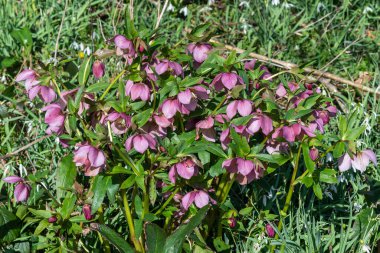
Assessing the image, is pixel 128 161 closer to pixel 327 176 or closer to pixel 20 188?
pixel 20 188

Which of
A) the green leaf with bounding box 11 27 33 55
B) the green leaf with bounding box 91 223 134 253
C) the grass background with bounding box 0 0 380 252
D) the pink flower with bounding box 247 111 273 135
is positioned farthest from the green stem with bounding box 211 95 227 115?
the green leaf with bounding box 11 27 33 55

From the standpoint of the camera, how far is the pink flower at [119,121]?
1.90m

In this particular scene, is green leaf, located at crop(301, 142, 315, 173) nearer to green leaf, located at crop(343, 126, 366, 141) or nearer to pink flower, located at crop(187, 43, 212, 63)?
green leaf, located at crop(343, 126, 366, 141)

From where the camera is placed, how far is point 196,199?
2025mm

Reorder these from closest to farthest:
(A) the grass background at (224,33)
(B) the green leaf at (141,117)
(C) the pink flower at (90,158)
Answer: (C) the pink flower at (90,158) < (B) the green leaf at (141,117) < (A) the grass background at (224,33)

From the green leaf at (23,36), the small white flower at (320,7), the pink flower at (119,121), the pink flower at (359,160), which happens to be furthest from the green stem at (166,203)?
the small white flower at (320,7)

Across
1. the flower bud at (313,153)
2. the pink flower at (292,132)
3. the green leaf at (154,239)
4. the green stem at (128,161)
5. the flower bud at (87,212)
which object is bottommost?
the flower bud at (87,212)

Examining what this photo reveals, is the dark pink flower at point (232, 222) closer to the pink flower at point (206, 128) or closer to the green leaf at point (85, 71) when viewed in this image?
the pink flower at point (206, 128)

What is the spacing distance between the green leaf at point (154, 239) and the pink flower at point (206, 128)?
30 cm

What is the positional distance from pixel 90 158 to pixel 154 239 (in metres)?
0.29

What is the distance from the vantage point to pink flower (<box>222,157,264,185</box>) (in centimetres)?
189

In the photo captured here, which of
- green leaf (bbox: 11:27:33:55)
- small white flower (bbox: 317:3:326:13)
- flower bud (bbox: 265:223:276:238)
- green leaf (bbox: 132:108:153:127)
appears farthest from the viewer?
small white flower (bbox: 317:3:326:13)

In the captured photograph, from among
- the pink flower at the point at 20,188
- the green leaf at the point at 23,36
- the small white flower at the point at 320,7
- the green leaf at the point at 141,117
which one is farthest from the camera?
the small white flower at the point at 320,7

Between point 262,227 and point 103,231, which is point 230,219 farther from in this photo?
point 103,231
